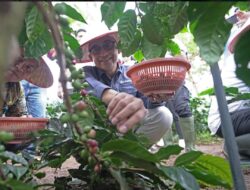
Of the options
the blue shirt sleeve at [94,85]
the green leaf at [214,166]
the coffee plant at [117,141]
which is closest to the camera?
the coffee plant at [117,141]

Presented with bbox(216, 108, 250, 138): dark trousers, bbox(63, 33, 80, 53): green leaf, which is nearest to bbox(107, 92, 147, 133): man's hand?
bbox(63, 33, 80, 53): green leaf

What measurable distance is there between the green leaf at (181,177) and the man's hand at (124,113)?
6.7 inches

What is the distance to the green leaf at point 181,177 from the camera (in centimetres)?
92

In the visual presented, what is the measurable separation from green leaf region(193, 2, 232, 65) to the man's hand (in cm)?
34

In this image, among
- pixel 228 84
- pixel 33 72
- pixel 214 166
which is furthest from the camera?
pixel 228 84

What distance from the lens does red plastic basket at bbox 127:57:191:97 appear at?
4.66 ft

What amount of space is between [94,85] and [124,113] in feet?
2.95

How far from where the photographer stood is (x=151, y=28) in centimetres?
110

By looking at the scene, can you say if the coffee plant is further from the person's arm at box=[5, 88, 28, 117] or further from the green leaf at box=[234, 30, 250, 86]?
the person's arm at box=[5, 88, 28, 117]

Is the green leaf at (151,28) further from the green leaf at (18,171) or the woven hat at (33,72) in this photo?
the woven hat at (33,72)

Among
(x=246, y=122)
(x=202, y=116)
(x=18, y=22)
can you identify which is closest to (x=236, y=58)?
(x=18, y=22)

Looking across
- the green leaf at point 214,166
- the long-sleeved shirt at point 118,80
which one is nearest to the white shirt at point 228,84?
the long-sleeved shirt at point 118,80

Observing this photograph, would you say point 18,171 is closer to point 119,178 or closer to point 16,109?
point 119,178

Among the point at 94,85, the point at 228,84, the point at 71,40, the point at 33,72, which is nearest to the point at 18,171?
the point at 71,40
